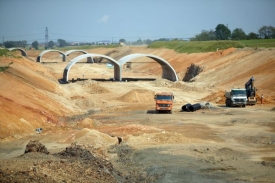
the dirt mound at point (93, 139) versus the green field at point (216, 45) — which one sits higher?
the green field at point (216, 45)

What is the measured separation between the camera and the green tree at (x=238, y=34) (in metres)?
138

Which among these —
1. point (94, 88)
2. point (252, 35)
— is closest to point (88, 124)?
point (94, 88)

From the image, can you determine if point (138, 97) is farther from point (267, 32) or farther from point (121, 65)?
point (267, 32)

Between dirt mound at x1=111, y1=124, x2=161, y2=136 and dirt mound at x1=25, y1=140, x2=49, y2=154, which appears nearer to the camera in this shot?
dirt mound at x1=25, y1=140, x2=49, y2=154

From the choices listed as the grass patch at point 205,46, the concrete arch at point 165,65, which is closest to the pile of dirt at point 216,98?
the concrete arch at point 165,65

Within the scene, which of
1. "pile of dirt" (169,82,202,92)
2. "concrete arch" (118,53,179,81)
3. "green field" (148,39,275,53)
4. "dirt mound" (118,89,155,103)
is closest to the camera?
"dirt mound" (118,89,155,103)

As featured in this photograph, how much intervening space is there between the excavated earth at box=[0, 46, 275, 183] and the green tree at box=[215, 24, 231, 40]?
82.0 meters

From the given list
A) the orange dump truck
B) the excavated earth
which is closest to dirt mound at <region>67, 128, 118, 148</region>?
the excavated earth

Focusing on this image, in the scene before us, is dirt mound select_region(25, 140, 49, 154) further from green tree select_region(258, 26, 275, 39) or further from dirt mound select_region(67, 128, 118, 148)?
green tree select_region(258, 26, 275, 39)

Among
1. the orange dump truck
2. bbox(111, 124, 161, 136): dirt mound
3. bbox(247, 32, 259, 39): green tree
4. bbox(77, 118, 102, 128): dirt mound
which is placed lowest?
bbox(77, 118, 102, 128): dirt mound

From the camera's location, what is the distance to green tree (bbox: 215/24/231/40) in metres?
144

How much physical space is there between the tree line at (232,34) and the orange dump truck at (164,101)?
9515 cm

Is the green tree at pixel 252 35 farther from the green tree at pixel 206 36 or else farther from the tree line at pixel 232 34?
the green tree at pixel 206 36

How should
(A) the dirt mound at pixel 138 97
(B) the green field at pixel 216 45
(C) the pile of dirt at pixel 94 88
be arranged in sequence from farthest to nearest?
1. (B) the green field at pixel 216 45
2. (C) the pile of dirt at pixel 94 88
3. (A) the dirt mound at pixel 138 97
